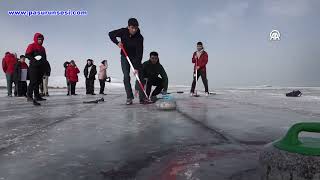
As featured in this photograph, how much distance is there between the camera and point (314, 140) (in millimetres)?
1853

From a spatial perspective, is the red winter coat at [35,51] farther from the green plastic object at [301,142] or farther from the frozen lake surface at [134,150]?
the green plastic object at [301,142]

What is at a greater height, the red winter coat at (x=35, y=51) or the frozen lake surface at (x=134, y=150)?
the red winter coat at (x=35, y=51)

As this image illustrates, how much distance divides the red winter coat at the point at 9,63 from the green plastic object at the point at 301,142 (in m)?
17.2

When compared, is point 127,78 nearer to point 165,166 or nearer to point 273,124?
point 273,124

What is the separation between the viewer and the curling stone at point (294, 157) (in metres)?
1.69

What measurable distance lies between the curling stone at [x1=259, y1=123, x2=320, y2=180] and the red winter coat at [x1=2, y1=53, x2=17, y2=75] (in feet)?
56.2

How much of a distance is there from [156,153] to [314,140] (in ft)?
4.55

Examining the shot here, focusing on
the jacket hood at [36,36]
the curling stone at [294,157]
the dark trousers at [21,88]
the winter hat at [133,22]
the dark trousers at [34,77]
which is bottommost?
the dark trousers at [21,88]

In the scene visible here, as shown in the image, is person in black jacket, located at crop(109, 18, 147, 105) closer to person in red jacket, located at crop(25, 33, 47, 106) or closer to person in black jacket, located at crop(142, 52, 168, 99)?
person in black jacket, located at crop(142, 52, 168, 99)

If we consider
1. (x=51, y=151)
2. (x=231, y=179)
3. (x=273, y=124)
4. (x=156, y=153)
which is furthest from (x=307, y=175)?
(x=273, y=124)

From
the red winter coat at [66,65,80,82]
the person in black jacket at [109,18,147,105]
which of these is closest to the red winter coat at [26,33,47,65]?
the person in black jacket at [109,18,147,105]

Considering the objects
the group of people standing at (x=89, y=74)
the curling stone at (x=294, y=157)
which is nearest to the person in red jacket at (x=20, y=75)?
the group of people standing at (x=89, y=74)

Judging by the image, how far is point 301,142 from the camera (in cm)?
182

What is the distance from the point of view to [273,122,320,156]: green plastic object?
5.57 ft
